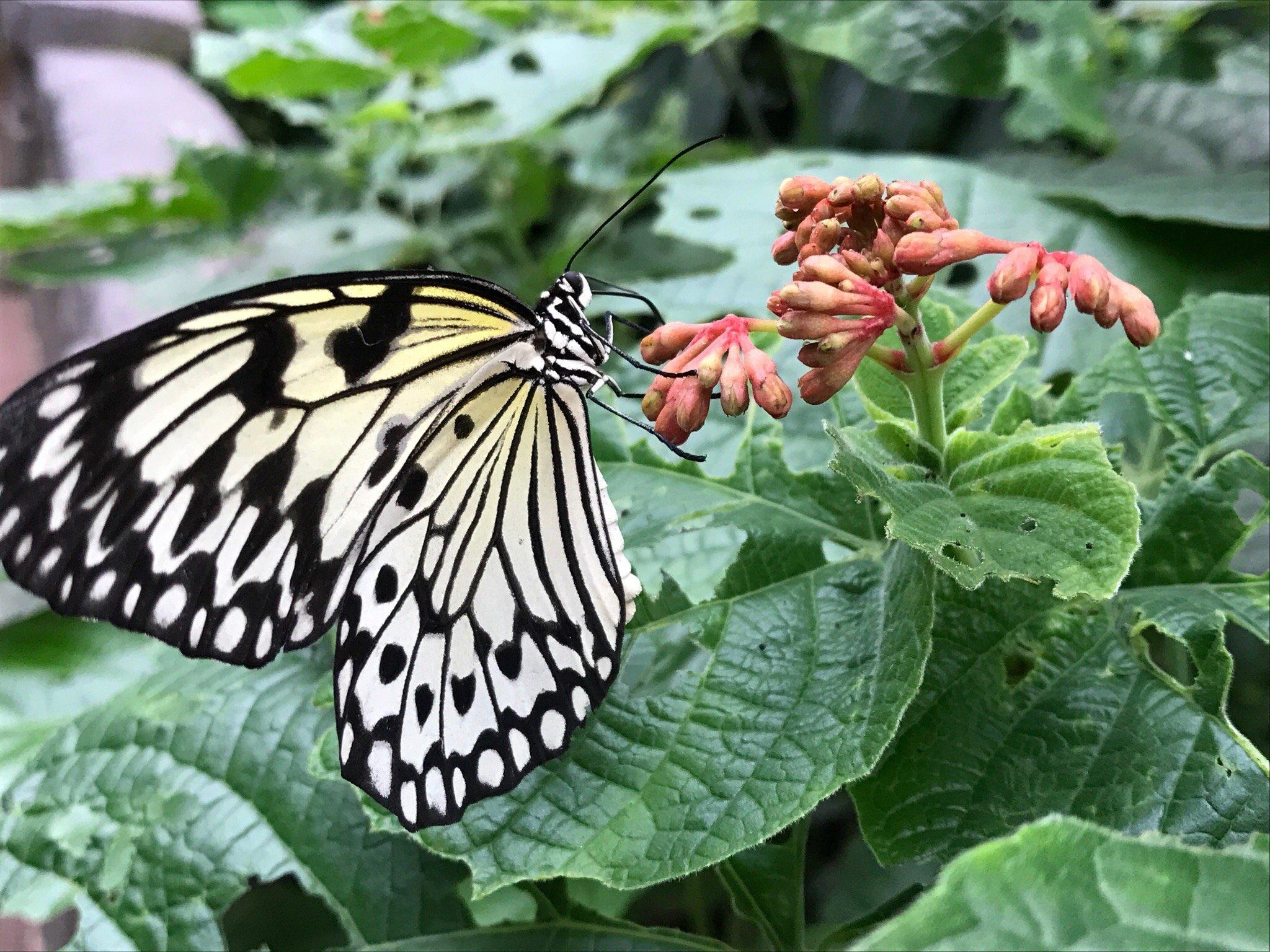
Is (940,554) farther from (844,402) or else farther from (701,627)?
(844,402)

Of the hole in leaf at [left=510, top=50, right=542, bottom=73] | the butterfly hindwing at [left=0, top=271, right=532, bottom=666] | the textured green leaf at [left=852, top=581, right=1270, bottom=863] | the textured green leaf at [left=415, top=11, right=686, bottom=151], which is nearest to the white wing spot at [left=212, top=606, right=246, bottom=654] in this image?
the butterfly hindwing at [left=0, top=271, right=532, bottom=666]

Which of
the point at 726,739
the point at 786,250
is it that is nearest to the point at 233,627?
the point at 726,739

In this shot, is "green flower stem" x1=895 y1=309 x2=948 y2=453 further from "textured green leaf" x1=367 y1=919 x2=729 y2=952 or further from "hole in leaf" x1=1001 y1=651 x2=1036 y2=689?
"textured green leaf" x1=367 y1=919 x2=729 y2=952

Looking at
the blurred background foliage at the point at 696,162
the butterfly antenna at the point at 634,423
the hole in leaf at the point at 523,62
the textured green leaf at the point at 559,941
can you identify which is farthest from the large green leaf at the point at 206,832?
the hole in leaf at the point at 523,62

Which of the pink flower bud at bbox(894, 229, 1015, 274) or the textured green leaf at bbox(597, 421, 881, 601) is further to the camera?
the textured green leaf at bbox(597, 421, 881, 601)

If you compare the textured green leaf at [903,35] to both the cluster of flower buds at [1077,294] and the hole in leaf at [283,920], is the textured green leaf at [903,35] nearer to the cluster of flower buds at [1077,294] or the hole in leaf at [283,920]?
the cluster of flower buds at [1077,294]

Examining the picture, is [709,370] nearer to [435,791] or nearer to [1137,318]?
[1137,318]
